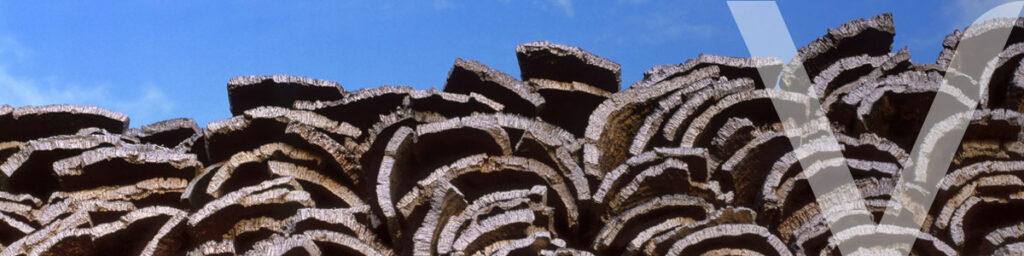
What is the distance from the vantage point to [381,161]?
139 inches

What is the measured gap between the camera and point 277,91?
3971 mm

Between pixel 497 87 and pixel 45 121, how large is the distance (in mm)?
1475

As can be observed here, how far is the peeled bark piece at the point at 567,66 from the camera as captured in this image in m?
4.10

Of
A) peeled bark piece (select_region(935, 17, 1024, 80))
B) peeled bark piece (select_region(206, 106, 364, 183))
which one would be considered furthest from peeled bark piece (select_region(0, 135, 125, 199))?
peeled bark piece (select_region(935, 17, 1024, 80))

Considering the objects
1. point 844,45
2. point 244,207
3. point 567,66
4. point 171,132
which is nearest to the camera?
point 244,207

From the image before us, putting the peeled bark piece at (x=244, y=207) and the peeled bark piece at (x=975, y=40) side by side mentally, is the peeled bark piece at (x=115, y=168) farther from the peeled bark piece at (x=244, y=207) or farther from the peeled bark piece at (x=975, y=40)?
the peeled bark piece at (x=975, y=40)

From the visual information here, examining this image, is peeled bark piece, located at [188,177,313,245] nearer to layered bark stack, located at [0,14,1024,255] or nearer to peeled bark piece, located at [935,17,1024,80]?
layered bark stack, located at [0,14,1024,255]

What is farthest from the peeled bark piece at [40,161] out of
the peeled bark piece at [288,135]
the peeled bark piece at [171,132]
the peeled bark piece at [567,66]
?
the peeled bark piece at [567,66]

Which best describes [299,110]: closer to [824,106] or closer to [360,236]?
[360,236]

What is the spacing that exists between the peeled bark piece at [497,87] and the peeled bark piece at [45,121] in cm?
123

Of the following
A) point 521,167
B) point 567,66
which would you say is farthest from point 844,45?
point 521,167

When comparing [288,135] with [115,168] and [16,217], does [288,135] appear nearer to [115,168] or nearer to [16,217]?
[115,168]

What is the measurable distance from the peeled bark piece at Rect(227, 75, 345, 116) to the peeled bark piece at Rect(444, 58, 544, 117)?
0.39 metres

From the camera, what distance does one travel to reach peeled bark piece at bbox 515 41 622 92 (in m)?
4.10
